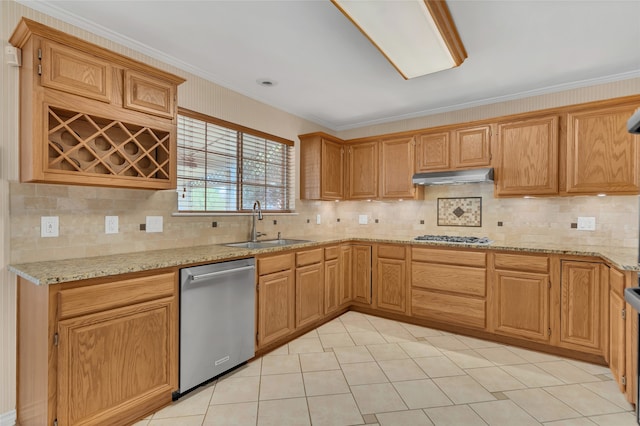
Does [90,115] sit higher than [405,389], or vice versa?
[90,115]

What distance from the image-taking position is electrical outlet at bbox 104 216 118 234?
2268 mm

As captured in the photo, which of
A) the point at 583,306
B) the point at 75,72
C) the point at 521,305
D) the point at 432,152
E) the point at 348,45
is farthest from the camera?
the point at 432,152

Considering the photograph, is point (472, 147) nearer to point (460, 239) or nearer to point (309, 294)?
point (460, 239)

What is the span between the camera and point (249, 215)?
3438 millimetres

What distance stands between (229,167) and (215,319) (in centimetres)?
161

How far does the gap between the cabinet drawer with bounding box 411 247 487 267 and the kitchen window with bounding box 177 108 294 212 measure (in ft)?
5.51

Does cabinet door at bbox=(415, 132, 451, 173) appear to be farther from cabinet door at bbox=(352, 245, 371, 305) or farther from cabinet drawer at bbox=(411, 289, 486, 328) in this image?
cabinet drawer at bbox=(411, 289, 486, 328)

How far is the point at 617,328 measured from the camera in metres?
2.24

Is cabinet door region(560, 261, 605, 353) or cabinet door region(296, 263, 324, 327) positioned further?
cabinet door region(296, 263, 324, 327)

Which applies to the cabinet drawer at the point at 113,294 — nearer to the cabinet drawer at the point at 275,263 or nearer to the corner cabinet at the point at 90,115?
the corner cabinet at the point at 90,115

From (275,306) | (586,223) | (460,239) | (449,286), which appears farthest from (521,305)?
(275,306)

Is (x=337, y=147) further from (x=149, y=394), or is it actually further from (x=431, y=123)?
(x=149, y=394)

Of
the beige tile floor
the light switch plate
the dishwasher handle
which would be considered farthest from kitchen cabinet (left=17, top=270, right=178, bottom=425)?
the light switch plate

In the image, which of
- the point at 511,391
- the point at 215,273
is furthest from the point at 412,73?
the point at 511,391
